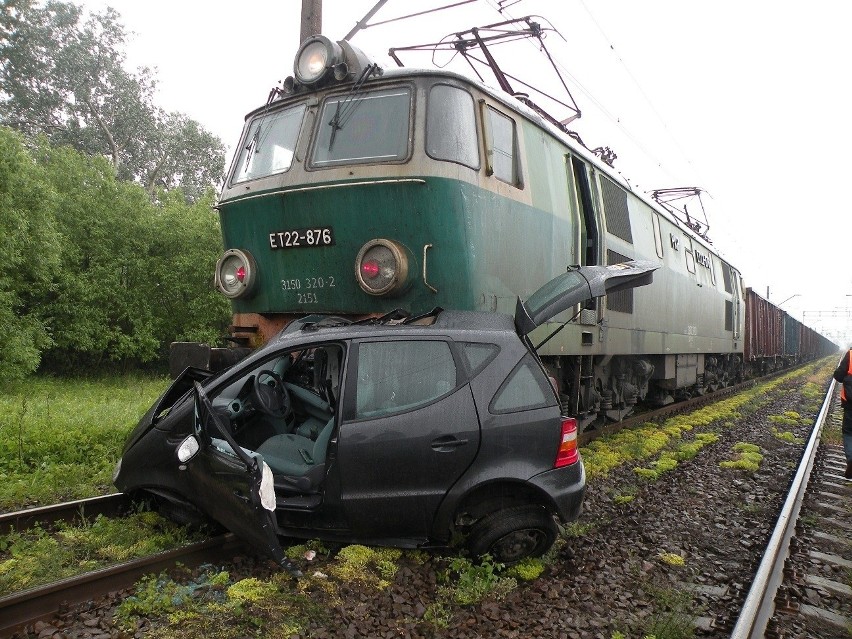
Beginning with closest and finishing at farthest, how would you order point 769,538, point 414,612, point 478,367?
point 414,612
point 478,367
point 769,538

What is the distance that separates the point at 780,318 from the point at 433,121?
27269 millimetres

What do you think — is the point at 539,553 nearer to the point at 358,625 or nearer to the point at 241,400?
the point at 358,625

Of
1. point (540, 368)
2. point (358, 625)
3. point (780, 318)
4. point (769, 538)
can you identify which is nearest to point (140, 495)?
point (358, 625)

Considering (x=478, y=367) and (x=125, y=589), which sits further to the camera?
(x=478, y=367)

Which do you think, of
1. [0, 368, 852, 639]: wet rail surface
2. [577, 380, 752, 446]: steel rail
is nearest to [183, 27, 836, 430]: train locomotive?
[577, 380, 752, 446]: steel rail

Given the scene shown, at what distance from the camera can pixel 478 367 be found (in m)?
4.18

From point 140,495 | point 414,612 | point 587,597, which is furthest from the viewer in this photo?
point 140,495

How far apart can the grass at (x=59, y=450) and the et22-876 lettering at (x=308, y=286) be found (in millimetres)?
2383

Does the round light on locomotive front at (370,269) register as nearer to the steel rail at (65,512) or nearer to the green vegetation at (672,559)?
the steel rail at (65,512)

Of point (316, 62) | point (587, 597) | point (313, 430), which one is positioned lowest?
point (587, 597)

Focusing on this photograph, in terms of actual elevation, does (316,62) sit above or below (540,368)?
above

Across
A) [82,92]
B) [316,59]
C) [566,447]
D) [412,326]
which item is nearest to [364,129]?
[316,59]

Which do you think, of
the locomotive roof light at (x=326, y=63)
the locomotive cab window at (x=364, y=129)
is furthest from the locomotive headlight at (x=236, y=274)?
the locomotive roof light at (x=326, y=63)

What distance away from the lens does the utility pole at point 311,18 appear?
9.30 meters
